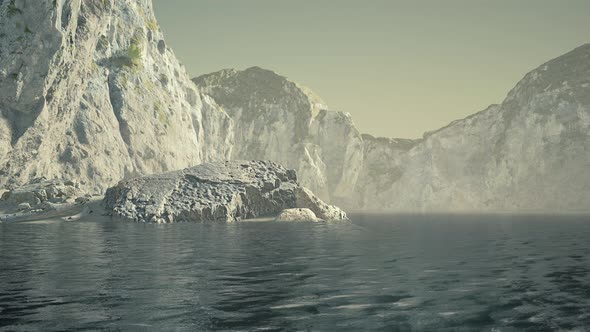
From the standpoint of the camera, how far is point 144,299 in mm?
13547

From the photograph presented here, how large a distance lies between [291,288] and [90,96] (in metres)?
74.1

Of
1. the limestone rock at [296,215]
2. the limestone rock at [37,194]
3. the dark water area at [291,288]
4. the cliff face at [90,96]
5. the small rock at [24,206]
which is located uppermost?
the cliff face at [90,96]

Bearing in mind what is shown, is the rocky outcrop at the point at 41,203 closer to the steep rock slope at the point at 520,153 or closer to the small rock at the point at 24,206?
the small rock at the point at 24,206

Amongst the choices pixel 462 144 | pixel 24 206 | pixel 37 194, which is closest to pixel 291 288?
pixel 24 206

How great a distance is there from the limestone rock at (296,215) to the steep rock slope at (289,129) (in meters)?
114

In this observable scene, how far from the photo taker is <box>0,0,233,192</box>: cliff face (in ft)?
201

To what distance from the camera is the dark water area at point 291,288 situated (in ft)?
36.8

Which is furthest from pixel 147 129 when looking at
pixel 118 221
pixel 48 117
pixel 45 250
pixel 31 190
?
pixel 45 250

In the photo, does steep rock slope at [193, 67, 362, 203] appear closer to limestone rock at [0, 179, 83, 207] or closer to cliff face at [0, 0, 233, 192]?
cliff face at [0, 0, 233, 192]

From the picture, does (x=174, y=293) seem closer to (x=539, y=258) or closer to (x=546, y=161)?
(x=539, y=258)

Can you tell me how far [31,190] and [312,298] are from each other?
5045 centimetres

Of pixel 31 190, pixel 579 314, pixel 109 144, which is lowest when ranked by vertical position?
pixel 579 314

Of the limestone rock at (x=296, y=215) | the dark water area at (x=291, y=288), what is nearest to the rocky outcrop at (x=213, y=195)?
the limestone rock at (x=296, y=215)

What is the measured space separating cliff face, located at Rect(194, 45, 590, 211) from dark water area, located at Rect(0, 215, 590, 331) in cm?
13776
